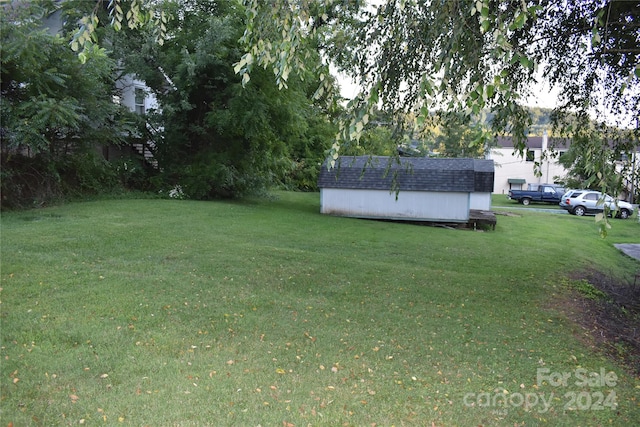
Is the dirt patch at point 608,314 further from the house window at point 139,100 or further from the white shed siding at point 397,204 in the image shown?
the house window at point 139,100

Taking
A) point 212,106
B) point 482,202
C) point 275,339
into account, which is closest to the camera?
point 275,339

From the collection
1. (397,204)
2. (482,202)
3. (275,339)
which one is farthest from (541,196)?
(275,339)

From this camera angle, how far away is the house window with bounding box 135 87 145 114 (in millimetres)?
18141

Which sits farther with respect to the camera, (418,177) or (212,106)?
(418,177)

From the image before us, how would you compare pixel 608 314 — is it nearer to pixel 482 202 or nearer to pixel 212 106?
pixel 212 106

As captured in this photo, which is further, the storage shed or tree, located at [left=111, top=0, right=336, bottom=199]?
the storage shed

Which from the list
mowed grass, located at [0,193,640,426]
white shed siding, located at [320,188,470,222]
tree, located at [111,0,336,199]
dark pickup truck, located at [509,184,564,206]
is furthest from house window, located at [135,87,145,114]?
dark pickup truck, located at [509,184,564,206]

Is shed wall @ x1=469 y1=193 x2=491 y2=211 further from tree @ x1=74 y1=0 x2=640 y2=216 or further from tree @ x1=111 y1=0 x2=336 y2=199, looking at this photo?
tree @ x1=74 y1=0 x2=640 y2=216

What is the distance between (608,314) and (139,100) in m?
19.5

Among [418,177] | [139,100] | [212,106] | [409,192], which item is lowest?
[409,192]

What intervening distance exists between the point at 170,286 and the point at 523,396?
4604 mm

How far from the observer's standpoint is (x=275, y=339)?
16.1 ft

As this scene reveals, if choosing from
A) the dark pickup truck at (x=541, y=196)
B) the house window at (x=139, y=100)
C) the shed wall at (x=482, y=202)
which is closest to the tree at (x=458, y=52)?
the house window at (x=139, y=100)

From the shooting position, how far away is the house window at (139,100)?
18141mm
